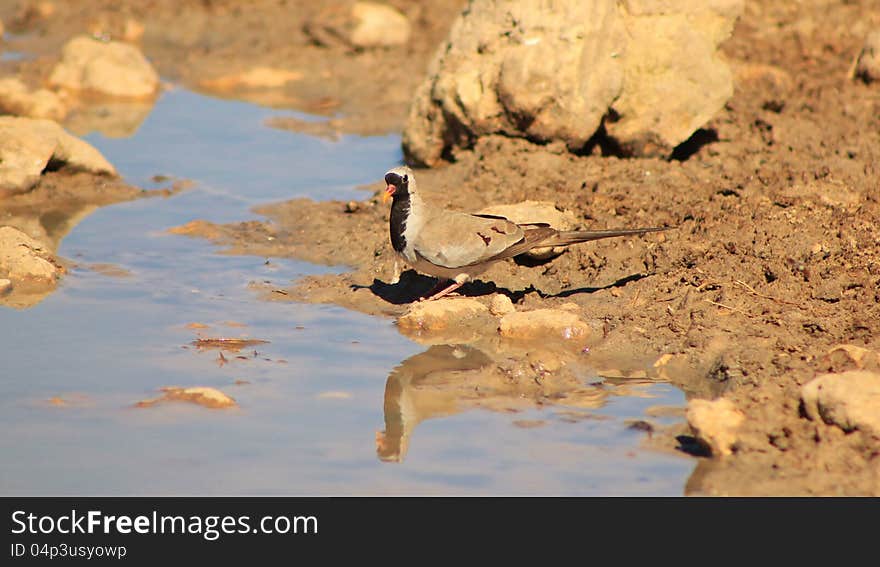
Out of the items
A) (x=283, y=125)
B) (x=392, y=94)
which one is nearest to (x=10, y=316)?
(x=283, y=125)

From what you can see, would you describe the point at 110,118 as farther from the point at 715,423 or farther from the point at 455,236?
the point at 715,423

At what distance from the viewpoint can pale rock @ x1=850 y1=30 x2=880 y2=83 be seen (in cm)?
1146

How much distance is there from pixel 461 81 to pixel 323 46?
6.21 meters

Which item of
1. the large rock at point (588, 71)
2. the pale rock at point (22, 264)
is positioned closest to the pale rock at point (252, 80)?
the large rock at point (588, 71)

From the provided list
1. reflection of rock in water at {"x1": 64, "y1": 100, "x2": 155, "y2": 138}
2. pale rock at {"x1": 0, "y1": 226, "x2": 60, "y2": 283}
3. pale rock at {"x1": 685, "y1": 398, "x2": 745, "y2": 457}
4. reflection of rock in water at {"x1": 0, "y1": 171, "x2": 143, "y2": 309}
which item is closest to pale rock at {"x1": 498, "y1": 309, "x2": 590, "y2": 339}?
pale rock at {"x1": 685, "y1": 398, "x2": 745, "y2": 457}

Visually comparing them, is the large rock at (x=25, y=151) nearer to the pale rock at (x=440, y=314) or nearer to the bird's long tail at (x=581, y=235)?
the pale rock at (x=440, y=314)

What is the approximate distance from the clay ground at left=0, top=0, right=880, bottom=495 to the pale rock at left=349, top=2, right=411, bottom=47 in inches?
80.8

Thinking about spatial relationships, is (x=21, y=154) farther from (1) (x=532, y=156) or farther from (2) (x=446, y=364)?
(2) (x=446, y=364)

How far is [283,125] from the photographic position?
1281 centimetres

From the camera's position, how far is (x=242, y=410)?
19.3 feet

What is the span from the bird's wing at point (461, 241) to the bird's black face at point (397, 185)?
253 millimetres

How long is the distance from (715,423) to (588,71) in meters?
4.72
